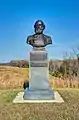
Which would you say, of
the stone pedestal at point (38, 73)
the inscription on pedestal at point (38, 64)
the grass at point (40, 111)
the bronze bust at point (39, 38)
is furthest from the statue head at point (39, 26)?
the grass at point (40, 111)

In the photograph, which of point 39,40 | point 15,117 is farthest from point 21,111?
point 39,40

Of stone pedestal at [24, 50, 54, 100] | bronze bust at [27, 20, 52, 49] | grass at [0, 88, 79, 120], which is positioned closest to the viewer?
grass at [0, 88, 79, 120]

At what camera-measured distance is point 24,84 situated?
1553 cm

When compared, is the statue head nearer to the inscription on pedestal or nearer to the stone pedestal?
the stone pedestal

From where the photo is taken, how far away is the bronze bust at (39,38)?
9.67 metres

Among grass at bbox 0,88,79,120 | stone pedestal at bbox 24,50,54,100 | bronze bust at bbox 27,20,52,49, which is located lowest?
grass at bbox 0,88,79,120

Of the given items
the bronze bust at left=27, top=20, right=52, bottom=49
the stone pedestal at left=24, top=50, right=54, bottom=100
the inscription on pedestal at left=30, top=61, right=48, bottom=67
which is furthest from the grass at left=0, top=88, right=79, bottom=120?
the bronze bust at left=27, top=20, right=52, bottom=49

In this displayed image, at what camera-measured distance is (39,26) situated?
9.75 m

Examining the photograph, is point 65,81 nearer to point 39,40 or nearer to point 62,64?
point 39,40

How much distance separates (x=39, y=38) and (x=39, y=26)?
0.41 meters

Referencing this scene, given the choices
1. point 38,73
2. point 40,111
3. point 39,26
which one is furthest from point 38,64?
point 40,111

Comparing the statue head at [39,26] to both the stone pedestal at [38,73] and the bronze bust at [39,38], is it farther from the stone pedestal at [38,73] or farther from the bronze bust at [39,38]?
the stone pedestal at [38,73]

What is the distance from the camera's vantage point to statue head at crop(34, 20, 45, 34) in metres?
9.77

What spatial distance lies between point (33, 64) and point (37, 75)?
398 millimetres
